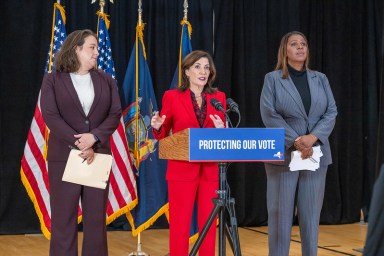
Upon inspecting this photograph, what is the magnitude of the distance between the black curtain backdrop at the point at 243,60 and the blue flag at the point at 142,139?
967mm

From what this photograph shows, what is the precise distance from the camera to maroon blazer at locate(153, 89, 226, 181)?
3.73m

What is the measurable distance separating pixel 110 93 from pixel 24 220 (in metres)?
3.03

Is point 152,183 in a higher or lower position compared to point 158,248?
higher

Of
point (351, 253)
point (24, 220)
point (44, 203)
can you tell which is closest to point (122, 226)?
point (24, 220)

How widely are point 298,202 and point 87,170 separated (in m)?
1.35

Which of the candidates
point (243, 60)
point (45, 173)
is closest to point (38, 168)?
point (45, 173)

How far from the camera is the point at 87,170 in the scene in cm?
371

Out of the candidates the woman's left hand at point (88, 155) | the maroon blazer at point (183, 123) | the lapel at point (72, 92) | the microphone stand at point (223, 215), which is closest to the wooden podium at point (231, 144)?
the microphone stand at point (223, 215)

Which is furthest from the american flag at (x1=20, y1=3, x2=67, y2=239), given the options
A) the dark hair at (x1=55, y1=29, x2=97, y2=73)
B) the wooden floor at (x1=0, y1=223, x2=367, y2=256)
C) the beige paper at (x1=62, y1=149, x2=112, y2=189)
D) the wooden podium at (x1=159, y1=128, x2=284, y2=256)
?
the wooden podium at (x1=159, y1=128, x2=284, y2=256)

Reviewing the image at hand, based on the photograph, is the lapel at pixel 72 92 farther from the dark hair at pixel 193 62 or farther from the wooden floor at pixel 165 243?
the wooden floor at pixel 165 243

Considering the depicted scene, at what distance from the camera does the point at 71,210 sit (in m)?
3.80

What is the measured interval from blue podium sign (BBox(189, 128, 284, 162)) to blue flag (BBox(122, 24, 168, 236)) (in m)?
2.68

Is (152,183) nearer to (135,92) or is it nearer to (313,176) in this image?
(135,92)

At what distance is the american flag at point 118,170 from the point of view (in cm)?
554
